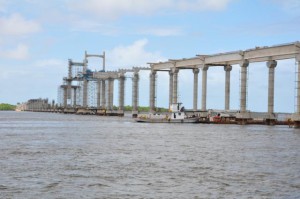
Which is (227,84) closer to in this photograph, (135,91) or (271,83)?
(271,83)

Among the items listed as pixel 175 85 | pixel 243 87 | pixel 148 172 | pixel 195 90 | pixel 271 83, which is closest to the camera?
pixel 148 172

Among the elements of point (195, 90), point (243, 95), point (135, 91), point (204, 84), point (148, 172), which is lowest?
point (148, 172)

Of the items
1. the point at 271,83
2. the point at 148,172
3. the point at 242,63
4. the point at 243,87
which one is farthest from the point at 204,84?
the point at 148,172

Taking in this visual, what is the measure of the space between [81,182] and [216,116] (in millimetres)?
92616

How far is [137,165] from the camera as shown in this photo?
3819 cm

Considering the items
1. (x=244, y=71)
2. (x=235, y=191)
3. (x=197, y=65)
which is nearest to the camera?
(x=235, y=191)

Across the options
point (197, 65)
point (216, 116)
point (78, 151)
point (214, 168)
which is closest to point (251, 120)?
point (216, 116)

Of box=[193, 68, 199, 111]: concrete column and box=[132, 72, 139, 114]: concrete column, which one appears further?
box=[132, 72, 139, 114]: concrete column

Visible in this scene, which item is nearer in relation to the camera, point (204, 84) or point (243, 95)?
point (243, 95)

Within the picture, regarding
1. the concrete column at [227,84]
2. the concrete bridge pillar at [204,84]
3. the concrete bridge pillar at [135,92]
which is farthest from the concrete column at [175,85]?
the concrete bridge pillar at [135,92]

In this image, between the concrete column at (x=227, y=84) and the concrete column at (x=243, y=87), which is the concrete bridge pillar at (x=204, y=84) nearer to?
the concrete column at (x=227, y=84)

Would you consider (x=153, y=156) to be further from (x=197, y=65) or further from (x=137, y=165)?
(x=197, y=65)

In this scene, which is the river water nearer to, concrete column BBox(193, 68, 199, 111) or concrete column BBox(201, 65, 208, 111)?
concrete column BBox(201, 65, 208, 111)

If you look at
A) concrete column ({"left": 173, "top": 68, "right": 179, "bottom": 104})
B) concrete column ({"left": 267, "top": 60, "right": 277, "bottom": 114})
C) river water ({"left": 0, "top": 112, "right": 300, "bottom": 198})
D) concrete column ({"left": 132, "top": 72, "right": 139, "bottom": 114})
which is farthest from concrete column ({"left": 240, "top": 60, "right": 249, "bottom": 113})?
concrete column ({"left": 132, "top": 72, "right": 139, "bottom": 114})
